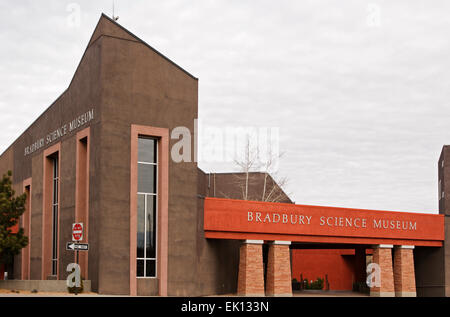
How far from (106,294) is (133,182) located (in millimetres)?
5668

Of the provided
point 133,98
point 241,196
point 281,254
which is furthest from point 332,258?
point 133,98

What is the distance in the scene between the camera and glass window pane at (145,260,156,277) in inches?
1297

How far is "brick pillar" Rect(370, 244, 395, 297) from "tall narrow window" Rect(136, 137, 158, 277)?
17.2m

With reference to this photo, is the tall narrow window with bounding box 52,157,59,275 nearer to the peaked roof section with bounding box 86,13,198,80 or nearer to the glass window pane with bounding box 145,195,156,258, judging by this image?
the glass window pane with bounding box 145,195,156,258

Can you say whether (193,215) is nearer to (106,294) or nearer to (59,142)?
(106,294)

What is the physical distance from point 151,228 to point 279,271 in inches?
351

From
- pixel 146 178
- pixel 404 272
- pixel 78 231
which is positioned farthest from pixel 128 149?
pixel 404 272

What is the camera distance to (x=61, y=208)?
123 feet

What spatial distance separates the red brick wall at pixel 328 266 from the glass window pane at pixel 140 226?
110 feet

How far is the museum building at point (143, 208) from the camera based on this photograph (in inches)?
1264

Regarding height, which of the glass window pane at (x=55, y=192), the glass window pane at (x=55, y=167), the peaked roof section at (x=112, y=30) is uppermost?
the peaked roof section at (x=112, y=30)

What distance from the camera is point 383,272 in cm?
4331

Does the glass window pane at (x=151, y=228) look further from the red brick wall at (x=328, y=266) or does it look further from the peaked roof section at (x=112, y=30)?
the red brick wall at (x=328, y=266)

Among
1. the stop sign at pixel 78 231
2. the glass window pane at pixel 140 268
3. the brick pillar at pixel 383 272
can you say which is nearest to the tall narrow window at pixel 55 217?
the glass window pane at pixel 140 268
